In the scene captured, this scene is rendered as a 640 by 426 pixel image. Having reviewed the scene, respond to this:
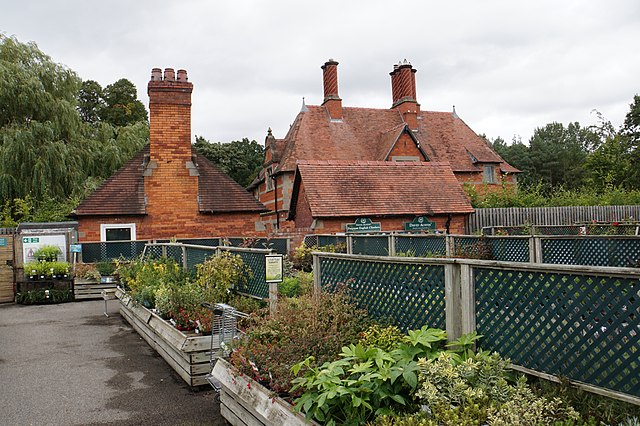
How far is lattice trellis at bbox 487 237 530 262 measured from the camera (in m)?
12.0

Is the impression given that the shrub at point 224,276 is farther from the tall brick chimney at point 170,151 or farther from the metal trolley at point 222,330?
the tall brick chimney at point 170,151

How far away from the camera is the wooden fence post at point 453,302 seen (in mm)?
4492

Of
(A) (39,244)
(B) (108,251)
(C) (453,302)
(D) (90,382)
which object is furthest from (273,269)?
(A) (39,244)

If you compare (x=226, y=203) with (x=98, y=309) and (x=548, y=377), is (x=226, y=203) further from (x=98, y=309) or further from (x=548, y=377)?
(x=548, y=377)

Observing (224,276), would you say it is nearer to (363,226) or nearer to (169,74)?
(363,226)

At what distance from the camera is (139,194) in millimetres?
18391

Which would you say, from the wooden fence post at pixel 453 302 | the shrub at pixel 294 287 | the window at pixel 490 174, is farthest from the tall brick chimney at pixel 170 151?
the window at pixel 490 174

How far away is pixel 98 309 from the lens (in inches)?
555

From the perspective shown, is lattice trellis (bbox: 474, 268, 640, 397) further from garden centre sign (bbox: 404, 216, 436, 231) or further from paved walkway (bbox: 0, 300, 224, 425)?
garden centre sign (bbox: 404, 216, 436, 231)

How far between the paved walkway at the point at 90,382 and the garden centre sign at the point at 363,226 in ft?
33.1

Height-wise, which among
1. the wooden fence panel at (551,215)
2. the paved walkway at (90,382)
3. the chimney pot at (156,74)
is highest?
the chimney pot at (156,74)

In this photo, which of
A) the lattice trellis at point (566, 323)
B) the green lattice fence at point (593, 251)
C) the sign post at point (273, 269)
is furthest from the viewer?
the green lattice fence at point (593, 251)

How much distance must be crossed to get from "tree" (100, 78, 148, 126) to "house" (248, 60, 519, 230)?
17759 millimetres

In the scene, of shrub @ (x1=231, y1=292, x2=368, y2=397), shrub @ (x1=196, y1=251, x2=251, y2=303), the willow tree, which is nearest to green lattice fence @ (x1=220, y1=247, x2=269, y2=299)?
shrub @ (x1=196, y1=251, x2=251, y2=303)
